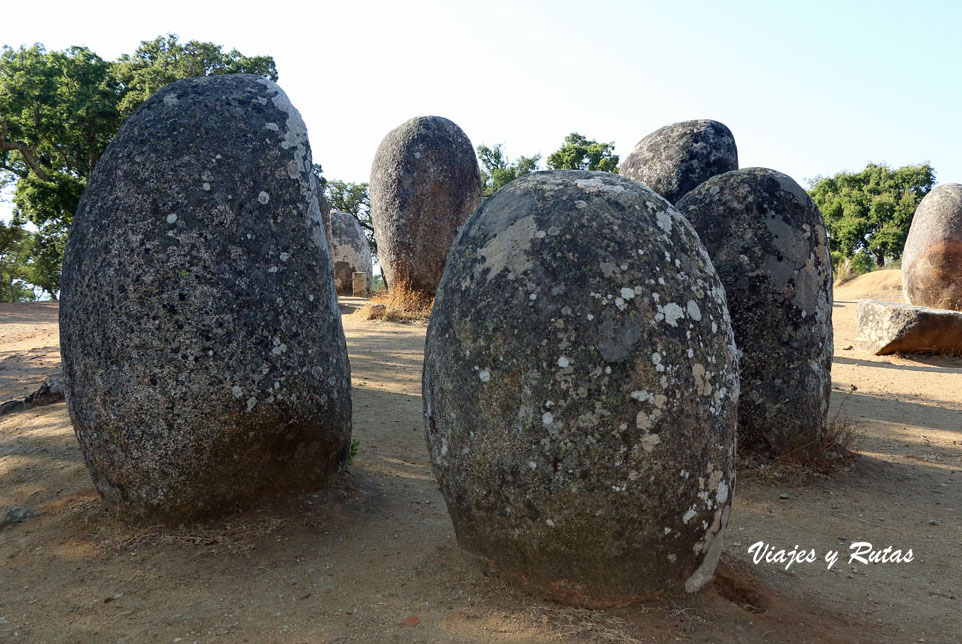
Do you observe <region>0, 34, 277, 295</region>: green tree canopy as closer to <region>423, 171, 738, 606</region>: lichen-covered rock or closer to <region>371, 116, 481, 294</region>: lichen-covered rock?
<region>371, 116, 481, 294</region>: lichen-covered rock

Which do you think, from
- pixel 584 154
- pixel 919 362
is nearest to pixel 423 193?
pixel 919 362

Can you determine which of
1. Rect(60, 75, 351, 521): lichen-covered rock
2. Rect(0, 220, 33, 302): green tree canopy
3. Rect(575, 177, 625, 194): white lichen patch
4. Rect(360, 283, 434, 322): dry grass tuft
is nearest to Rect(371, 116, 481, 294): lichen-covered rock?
Rect(360, 283, 434, 322): dry grass tuft

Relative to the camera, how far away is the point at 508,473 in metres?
2.68

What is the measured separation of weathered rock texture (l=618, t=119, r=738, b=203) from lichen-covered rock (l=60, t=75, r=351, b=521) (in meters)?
6.40

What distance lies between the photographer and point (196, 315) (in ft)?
11.4

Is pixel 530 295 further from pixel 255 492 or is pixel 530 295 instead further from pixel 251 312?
pixel 255 492

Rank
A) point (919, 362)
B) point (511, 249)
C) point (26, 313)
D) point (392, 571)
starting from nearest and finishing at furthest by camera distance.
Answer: point (511, 249)
point (392, 571)
point (919, 362)
point (26, 313)

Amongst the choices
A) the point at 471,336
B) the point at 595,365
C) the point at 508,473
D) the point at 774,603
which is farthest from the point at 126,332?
the point at 774,603

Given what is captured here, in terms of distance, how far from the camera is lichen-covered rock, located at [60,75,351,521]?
11.3 ft

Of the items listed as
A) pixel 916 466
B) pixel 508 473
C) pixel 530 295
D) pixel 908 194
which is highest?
pixel 908 194

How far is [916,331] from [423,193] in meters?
8.54

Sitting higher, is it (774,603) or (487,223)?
(487,223)

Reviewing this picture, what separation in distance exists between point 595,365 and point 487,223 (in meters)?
0.84

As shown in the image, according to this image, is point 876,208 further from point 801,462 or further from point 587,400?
point 587,400
